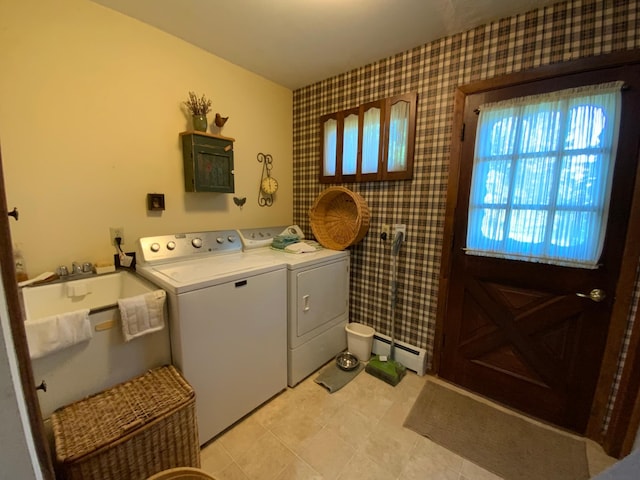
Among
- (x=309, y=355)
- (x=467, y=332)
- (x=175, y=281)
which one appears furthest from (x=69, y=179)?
(x=467, y=332)

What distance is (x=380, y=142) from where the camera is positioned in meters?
2.24

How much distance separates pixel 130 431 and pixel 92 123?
5.62 feet

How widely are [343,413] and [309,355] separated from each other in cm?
47

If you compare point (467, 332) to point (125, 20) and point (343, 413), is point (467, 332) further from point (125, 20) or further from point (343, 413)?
point (125, 20)

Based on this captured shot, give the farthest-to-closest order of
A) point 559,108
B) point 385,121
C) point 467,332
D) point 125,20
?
point 385,121, point 467,332, point 125,20, point 559,108

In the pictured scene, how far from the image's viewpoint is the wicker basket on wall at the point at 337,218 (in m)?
2.29

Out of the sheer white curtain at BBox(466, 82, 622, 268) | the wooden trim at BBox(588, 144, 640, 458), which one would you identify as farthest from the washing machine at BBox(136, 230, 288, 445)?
the wooden trim at BBox(588, 144, 640, 458)

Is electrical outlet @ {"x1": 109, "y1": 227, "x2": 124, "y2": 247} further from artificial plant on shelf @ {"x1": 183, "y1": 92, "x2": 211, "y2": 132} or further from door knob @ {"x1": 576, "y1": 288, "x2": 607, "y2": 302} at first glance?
door knob @ {"x1": 576, "y1": 288, "x2": 607, "y2": 302}

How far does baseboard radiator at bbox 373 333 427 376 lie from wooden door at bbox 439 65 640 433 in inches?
5.9

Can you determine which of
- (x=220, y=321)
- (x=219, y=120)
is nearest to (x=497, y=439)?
(x=220, y=321)

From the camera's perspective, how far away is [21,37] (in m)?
1.40

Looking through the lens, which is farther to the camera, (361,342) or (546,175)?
(361,342)

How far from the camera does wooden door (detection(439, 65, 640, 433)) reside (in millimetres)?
1446

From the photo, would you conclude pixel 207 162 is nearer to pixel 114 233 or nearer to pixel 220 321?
pixel 114 233
